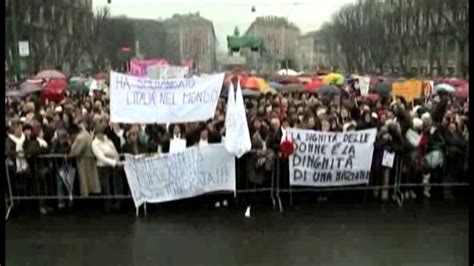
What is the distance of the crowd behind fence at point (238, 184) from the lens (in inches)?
495

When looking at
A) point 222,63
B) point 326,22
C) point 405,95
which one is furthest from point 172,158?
point 326,22

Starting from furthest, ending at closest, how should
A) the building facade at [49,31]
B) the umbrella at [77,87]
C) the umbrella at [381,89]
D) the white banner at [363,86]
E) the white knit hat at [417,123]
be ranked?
the building facade at [49,31]
the umbrella at [77,87]
the umbrella at [381,89]
the white banner at [363,86]
the white knit hat at [417,123]

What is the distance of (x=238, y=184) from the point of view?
1295 cm

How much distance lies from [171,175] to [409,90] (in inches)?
502

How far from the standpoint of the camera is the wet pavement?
9461mm

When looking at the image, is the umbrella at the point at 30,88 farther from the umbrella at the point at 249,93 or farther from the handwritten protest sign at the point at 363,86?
the handwritten protest sign at the point at 363,86

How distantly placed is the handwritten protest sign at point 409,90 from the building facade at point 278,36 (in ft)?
150

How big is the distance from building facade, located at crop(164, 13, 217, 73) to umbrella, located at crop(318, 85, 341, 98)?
37.2 metres

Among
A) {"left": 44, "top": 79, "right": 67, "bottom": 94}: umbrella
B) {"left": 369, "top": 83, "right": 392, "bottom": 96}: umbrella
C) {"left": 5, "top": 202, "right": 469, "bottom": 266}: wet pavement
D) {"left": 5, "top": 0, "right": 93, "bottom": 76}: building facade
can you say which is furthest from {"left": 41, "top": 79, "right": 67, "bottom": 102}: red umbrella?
{"left": 5, "top": 0, "right": 93, "bottom": 76}: building facade

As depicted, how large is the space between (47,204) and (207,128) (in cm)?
256

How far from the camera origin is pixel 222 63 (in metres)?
64.8

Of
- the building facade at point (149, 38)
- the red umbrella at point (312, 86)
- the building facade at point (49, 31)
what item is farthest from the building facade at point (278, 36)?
the red umbrella at point (312, 86)

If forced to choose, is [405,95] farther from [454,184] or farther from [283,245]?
[283,245]

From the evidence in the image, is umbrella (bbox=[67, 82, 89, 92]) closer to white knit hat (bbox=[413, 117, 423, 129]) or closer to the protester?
white knit hat (bbox=[413, 117, 423, 129])
